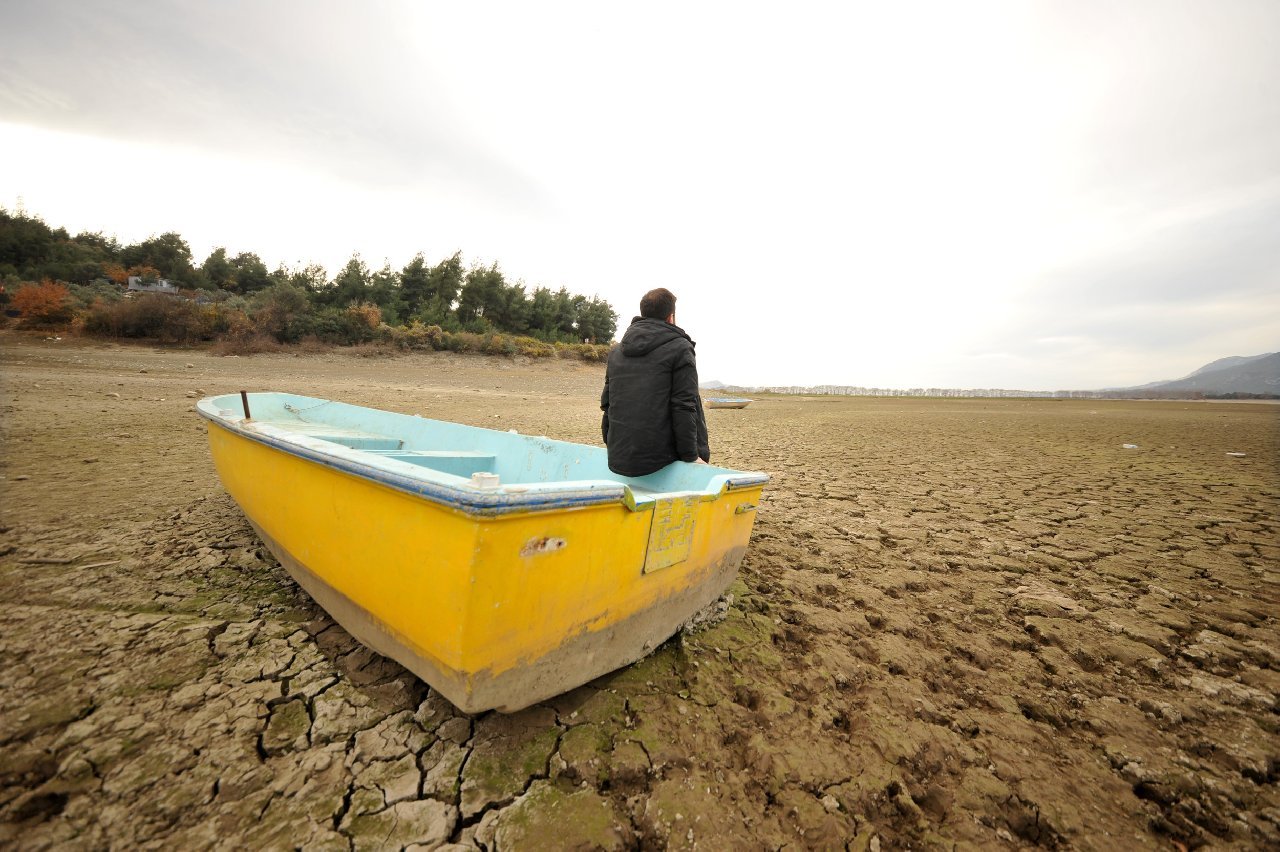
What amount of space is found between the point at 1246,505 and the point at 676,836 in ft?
25.1

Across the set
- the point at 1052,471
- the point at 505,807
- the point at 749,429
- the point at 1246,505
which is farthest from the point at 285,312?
the point at 1246,505

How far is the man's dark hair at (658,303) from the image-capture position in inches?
113

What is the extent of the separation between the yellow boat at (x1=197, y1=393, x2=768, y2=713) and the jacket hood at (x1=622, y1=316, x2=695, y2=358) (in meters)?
0.85

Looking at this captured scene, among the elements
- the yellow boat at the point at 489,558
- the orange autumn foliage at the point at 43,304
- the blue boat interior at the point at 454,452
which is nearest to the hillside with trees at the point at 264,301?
the orange autumn foliage at the point at 43,304

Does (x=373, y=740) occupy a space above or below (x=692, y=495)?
below

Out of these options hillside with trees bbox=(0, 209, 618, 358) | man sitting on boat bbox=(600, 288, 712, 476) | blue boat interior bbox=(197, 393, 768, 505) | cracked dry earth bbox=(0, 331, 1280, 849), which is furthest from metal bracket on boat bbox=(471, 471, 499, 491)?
hillside with trees bbox=(0, 209, 618, 358)

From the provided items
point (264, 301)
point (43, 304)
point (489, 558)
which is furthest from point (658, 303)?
point (43, 304)

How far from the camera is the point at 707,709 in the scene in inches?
76.1

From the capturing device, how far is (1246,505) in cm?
507

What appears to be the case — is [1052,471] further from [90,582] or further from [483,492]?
[90,582]

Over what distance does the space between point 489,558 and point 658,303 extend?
6.48 feet

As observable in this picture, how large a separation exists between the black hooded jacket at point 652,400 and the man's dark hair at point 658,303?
0.20ft

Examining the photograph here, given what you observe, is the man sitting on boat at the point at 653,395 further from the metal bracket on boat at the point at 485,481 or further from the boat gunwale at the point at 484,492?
the metal bracket on boat at the point at 485,481

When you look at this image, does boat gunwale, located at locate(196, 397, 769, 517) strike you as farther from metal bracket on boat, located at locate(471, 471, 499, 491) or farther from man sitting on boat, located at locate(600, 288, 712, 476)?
man sitting on boat, located at locate(600, 288, 712, 476)
